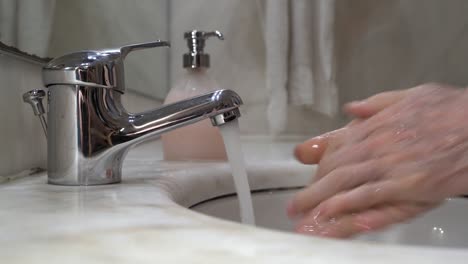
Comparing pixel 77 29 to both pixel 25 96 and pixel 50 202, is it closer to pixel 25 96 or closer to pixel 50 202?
pixel 25 96

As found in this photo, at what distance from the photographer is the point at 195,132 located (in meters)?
0.77

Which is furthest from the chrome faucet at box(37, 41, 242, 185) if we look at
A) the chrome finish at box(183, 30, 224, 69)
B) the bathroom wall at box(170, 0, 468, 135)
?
the bathroom wall at box(170, 0, 468, 135)

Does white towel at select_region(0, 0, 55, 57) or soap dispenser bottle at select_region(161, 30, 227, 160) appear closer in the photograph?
white towel at select_region(0, 0, 55, 57)

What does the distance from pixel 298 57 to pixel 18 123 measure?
695mm

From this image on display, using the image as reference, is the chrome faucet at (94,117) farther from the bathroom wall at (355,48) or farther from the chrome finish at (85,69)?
the bathroom wall at (355,48)

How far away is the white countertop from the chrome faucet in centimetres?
3

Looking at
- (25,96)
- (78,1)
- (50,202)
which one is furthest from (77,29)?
(50,202)

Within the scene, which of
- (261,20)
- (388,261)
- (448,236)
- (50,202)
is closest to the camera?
(388,261)

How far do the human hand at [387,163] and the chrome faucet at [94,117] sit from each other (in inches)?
4.8

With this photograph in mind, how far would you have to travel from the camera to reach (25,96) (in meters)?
0.49

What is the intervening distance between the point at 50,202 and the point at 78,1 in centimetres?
41

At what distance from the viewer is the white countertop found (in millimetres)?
223

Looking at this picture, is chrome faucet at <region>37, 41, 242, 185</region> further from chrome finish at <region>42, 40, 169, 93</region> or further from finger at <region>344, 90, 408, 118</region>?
finger at <region>344, 90, 408, 118</region>

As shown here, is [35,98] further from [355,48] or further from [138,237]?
[355,48]
